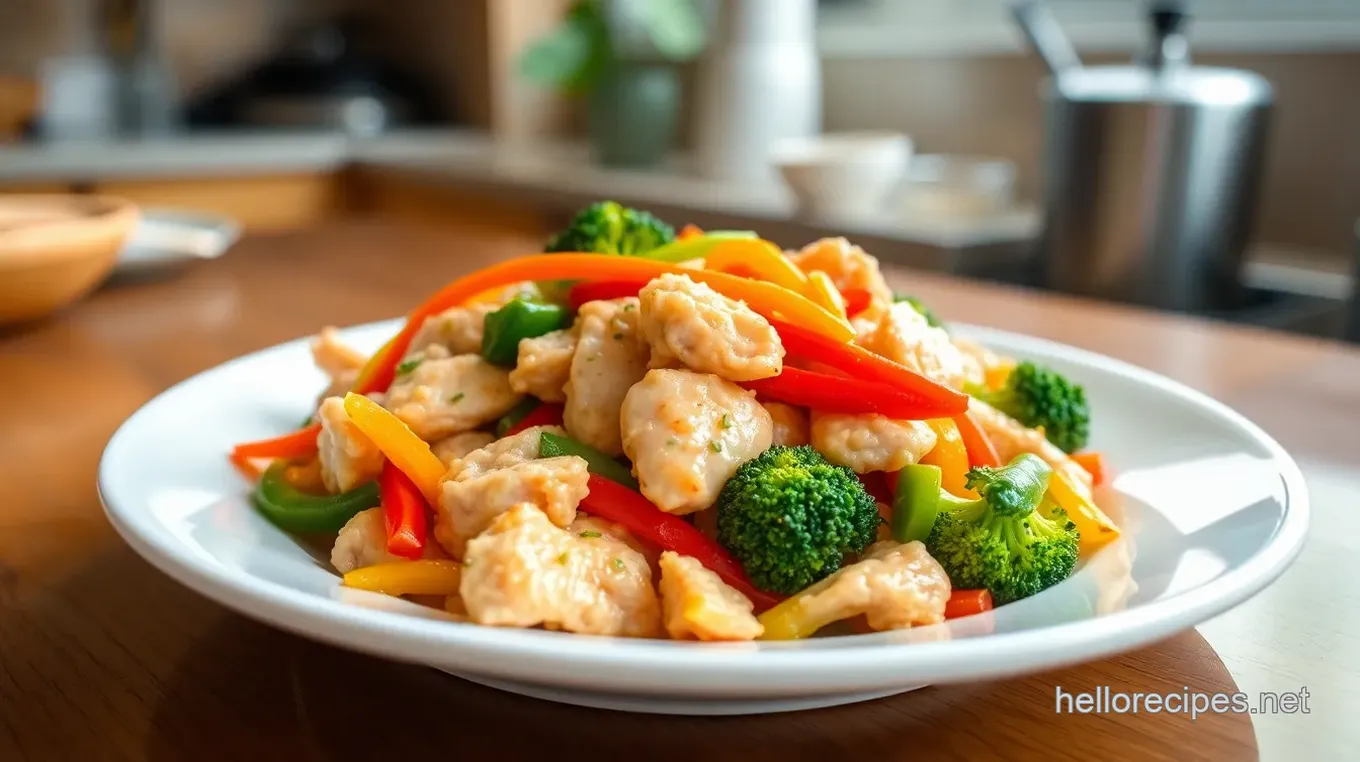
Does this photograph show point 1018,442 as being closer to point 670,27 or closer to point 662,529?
point 662,529

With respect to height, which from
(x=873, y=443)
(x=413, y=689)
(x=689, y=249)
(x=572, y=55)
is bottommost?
(x=413, y=689)

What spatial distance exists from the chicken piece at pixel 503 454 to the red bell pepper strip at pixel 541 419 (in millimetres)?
32

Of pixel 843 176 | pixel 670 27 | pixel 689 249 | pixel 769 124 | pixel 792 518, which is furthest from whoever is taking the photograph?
pixel 670 27

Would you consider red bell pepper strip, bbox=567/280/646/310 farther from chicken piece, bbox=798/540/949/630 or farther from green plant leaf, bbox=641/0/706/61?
green plant leaf, bbox=641/0/706/61

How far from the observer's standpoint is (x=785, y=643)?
2.25 ft

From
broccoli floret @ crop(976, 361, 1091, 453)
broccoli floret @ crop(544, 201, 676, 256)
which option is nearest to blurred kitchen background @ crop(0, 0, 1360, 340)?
broccoli floret @ crop(976, 361, 1091, 453)

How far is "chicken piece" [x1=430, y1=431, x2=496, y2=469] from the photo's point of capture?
0.99 m

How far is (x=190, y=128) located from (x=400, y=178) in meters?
1.38

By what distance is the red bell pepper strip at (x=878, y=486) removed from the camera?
95 centimetres

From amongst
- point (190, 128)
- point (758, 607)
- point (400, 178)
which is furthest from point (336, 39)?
point (758, 607)

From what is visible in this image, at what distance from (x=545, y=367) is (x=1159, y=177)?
6.10 feet

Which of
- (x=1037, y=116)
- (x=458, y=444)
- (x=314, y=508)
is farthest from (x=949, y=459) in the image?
(x=1037, y=116)

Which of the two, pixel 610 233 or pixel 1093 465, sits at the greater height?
pixel 610 233

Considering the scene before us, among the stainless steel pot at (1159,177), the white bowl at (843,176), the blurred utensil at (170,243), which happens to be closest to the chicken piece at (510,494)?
the blurred utensil at (170,243)
